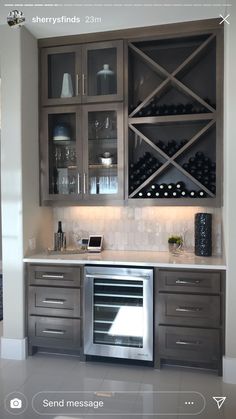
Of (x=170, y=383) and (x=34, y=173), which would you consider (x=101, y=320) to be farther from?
(x=34, y=173)

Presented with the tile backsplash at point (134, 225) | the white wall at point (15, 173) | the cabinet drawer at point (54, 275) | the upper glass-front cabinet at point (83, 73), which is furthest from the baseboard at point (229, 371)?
the upper glass-front cabinet at point (83, 73)

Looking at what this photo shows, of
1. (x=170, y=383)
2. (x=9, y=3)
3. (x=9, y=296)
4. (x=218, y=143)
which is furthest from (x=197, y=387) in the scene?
(x=9, y=3)

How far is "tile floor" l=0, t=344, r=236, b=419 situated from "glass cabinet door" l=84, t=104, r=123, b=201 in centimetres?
152

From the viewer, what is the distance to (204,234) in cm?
329

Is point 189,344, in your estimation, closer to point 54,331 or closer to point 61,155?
point 54,331

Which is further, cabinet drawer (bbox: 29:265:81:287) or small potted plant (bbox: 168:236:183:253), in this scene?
small potted plant (bbox: 168:236:183:253)

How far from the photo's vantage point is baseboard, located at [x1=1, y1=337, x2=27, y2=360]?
3.24 meters

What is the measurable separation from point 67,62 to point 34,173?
1126 millimetres

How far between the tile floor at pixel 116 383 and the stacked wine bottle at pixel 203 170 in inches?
62.9

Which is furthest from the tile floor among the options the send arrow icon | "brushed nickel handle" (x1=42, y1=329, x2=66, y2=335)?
"brushed nickel handle" (x1=42, y1=329, x2=66, y2=335)

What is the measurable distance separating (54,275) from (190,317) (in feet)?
4.03

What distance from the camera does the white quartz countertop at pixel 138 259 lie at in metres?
2.94

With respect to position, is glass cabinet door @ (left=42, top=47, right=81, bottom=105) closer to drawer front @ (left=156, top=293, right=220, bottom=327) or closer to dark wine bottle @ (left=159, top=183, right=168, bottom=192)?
dark wine bottle @ (left=159, top=183, right=168, bottom=192)

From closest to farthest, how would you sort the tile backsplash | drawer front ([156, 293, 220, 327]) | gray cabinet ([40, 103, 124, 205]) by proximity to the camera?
drawer front ([156, 293, 220, 327]) < gray cabinet ([40, 103, 124, 205]) < the tile backsplash
